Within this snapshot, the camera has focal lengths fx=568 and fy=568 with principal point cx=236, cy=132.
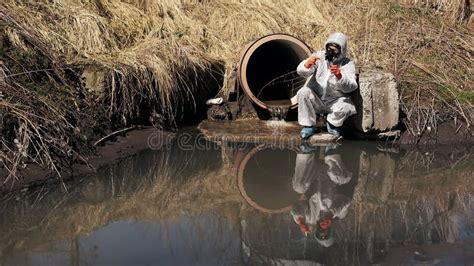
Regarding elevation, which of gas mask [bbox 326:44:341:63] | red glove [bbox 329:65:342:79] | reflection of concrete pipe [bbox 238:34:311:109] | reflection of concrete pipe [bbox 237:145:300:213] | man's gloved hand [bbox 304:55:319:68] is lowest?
reflection of concrete pipe [bbox 237:145:300:213]

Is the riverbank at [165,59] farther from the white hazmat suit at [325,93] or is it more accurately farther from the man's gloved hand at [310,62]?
the man's gloved hand at [310,62]

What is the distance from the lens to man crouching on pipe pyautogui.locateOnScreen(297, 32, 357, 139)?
5.85 m

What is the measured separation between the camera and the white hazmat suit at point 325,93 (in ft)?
19.5

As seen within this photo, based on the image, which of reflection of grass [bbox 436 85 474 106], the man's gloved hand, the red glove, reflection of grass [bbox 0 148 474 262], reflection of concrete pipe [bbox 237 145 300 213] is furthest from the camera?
reflection of grass [bbox 436 85 474 106]

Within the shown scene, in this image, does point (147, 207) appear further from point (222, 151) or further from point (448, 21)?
point (448, 21)

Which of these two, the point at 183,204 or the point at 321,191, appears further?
the point at 321,191

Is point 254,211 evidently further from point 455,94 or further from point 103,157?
point 455,94

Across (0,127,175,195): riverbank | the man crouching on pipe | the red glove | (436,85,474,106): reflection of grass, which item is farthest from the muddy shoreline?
the red glove

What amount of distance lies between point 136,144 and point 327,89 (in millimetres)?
2111

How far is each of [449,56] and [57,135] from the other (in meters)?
4.95

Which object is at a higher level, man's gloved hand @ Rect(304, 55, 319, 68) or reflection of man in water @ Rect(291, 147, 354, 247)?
man's gloved hand @ Rect(304, 55, 319, 68)

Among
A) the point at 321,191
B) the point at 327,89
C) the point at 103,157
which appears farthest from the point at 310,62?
the point at 103,157

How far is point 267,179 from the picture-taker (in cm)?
505

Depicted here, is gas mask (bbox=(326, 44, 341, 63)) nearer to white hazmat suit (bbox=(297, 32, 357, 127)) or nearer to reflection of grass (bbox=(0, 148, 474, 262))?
white hazmat suit (bbox=(297, 32, 357, 127))
